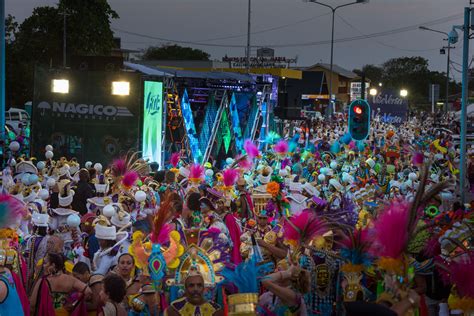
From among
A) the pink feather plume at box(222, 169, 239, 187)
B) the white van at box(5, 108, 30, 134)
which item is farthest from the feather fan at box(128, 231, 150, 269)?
the white van at box(5, 108, 30, 134)

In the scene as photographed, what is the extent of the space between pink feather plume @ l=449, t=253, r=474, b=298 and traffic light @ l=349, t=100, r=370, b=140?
14389 mm

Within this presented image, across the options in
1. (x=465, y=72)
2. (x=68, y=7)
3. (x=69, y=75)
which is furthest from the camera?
(x=68, y=7)

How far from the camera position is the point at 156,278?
7410mm

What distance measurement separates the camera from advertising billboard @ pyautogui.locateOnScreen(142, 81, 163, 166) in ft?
72.6

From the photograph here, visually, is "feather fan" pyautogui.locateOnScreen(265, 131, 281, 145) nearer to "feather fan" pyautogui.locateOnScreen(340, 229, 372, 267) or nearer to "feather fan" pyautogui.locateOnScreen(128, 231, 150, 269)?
"feather fan" pyautogui.locateOnScreen(128, 231, 150, 269)

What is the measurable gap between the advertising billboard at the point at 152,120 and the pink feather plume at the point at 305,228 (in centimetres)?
1397

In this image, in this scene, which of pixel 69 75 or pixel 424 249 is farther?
pixel 69 75

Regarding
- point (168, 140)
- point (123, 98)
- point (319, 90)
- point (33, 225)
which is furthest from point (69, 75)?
point (319, 90)

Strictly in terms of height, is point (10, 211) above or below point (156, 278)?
above

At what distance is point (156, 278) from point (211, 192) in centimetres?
527

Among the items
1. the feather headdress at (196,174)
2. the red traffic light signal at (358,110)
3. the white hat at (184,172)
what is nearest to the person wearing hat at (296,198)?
the feather headdress at (196,174)

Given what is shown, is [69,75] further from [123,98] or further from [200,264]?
[200,264]

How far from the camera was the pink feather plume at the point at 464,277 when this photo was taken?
21.2 feet

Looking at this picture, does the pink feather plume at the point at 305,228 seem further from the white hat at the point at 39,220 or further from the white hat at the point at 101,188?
the white hat at the point at 101,188
